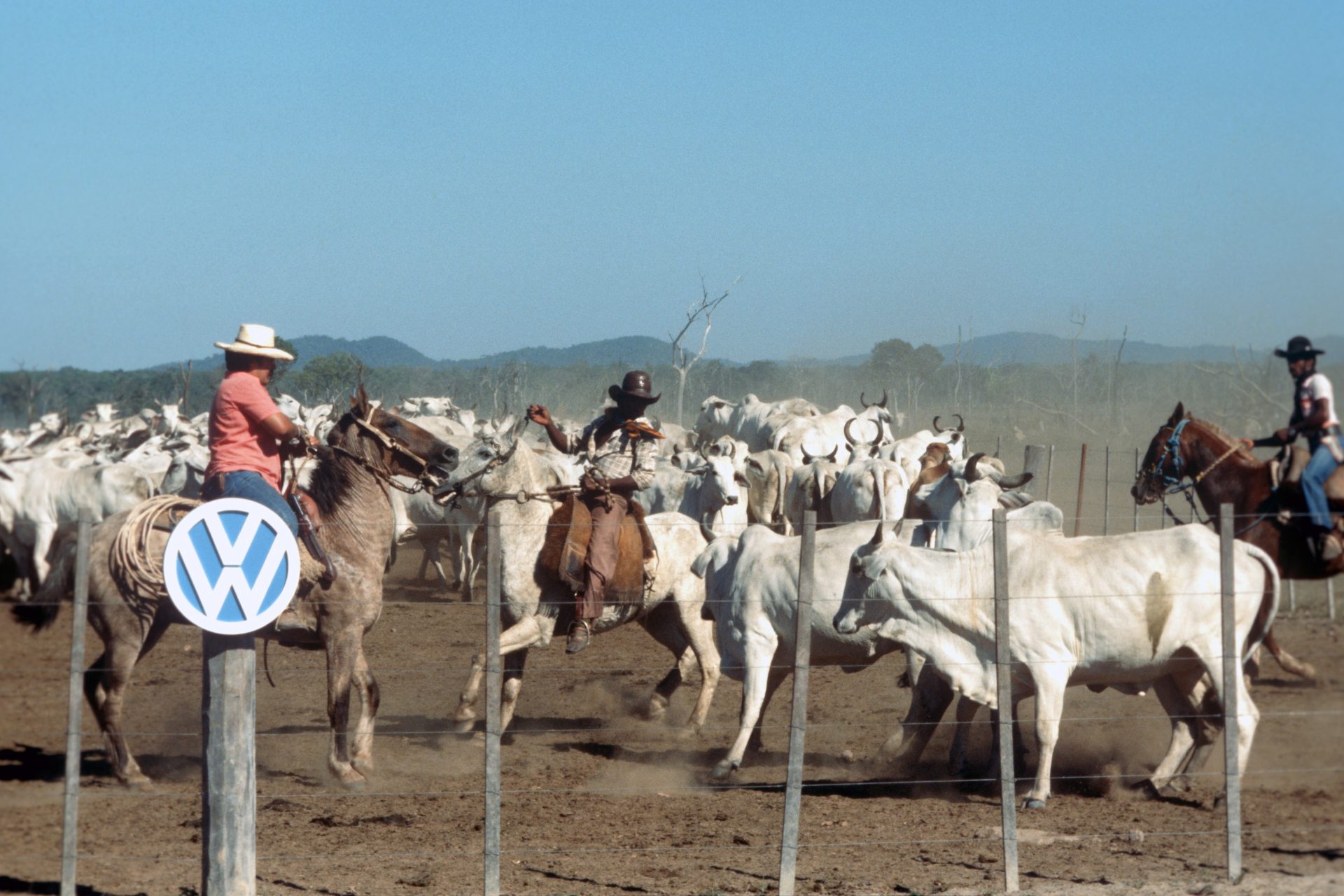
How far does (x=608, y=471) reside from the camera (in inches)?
404

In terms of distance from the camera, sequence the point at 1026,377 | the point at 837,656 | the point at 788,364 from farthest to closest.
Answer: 1. the point at 788,364
2. the point at 1026,377
3. the point at 837,656

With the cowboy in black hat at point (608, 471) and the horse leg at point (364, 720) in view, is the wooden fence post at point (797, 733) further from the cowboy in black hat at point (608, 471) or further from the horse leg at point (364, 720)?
the cowboy in black hat at point (608, 471)

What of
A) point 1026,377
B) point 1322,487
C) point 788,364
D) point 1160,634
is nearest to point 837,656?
point 1160,634

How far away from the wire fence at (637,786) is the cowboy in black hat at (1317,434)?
4.43ft

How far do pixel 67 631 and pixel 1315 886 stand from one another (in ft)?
39.8

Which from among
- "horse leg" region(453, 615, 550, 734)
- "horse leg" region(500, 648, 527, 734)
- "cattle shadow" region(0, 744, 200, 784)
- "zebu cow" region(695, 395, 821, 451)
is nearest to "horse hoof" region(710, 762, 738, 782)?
"horse leg" region(453, 615, 550, 734)

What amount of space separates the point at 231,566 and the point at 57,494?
14227 millimetres

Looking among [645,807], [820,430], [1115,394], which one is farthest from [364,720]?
[1115,394]

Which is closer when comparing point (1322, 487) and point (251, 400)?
point (251, 400)

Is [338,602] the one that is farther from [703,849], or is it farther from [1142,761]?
[1142,761]

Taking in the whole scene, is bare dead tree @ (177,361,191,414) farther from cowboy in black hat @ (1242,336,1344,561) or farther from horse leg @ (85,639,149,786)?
cowboy in black hat @ (1242,336,1344,561)

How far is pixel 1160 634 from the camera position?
780cm

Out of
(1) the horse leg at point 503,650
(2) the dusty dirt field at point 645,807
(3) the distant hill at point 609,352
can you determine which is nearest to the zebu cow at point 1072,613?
(2) the dusty dirt field at point 645,807

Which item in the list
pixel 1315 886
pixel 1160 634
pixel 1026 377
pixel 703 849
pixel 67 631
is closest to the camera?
pixel 1315 886
